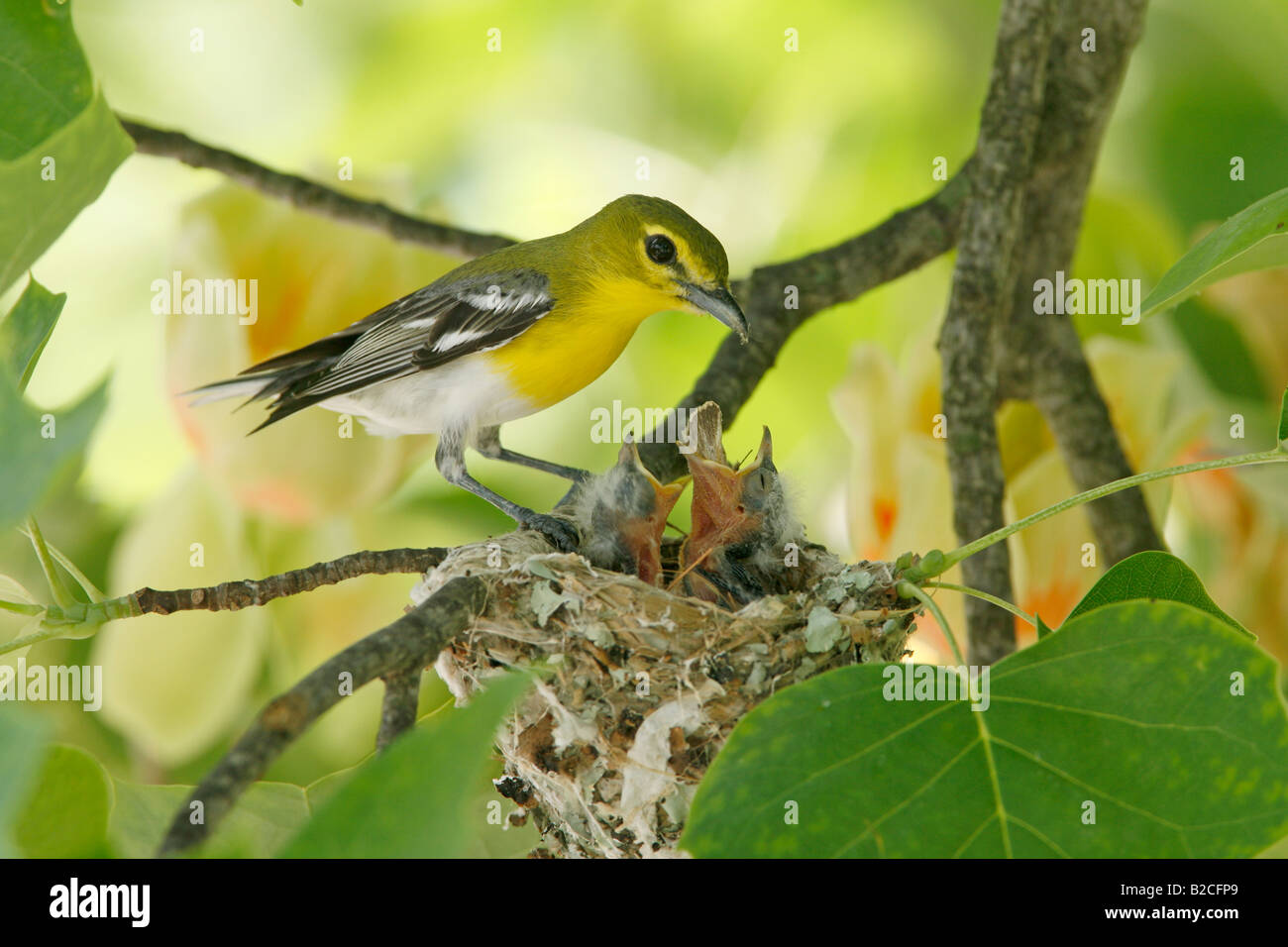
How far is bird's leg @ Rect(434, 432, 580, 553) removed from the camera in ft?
4.57

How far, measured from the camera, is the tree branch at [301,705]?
520mm

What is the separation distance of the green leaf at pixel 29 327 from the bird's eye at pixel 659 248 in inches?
31.9

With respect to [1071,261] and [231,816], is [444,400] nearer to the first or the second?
[231,816]

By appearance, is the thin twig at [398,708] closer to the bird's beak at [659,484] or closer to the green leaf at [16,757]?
the green leaf at [16,757]

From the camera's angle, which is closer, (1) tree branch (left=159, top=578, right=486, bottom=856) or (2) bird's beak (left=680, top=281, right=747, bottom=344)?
(1) tree branch (left=159, top=578, right=486, bottom=856)

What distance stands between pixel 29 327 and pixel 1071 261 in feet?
4.80

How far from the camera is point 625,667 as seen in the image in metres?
1.10

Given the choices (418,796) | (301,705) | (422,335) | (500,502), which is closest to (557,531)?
(500,502)

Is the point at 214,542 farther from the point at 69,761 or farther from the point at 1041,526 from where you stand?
the point at 1041,526

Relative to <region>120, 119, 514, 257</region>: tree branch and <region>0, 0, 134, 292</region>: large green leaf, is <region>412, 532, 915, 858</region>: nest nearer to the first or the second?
<region>0, 0, 134, 292</region>: large green leaf

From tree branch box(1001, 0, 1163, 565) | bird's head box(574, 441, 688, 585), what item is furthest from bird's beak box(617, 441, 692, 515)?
tree branch box(1001, 0, 1163, 565)

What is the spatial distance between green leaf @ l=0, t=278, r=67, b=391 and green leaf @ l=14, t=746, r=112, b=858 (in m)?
0.29

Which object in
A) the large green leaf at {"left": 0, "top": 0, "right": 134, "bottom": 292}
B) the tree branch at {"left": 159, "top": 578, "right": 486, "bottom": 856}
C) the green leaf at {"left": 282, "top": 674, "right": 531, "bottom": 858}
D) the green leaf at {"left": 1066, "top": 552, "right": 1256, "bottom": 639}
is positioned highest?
the large green leaf at {"left": 0, "top": 0, "right": 134, "bottom": 292}

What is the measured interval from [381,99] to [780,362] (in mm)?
953
